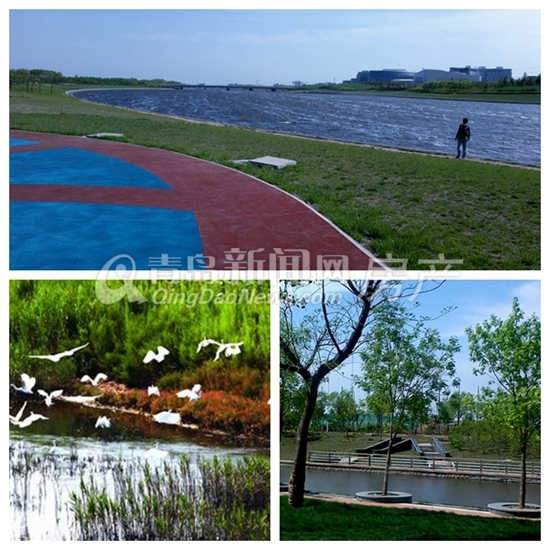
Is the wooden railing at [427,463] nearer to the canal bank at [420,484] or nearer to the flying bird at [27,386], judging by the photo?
the canal bank at [420,484]

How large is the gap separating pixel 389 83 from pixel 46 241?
42.3 m

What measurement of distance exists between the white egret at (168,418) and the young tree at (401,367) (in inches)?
76.3

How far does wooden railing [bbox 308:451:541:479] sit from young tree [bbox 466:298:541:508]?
11.8 inches

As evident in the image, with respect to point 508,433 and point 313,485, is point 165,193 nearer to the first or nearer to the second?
point 313,485

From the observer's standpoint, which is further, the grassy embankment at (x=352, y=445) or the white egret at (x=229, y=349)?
the grassy embankment at (x=352, y=445)

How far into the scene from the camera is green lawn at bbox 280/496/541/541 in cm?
650

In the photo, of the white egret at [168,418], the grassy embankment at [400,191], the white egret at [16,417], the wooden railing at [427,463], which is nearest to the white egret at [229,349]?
the white egret at [168,418]

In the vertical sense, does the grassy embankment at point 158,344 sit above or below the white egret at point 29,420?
above

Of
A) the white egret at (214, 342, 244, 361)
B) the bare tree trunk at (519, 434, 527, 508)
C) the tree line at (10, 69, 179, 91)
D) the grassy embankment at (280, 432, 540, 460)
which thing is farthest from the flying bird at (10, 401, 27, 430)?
the tree line at (10, 69, 179, 91)

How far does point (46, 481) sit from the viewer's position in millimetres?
6328

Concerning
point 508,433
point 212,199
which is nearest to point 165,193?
point 212,199

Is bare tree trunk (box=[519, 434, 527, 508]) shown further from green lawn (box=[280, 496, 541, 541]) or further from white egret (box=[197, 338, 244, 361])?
white egret (box=[197, 338, 244, 361])

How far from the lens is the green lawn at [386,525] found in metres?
6.50

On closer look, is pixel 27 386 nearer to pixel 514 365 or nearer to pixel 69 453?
pixel 69 453
